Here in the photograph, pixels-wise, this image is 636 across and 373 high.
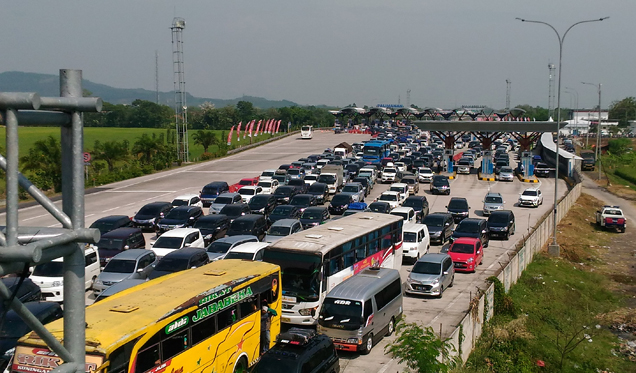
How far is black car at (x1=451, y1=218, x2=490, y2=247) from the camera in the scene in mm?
31359

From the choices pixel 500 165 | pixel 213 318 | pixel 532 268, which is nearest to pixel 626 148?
pixel 500 165

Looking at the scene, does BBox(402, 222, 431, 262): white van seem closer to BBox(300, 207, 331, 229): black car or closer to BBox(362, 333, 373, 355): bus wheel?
BBox(300, 207, 331, 229): black car

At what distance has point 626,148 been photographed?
10650 cm

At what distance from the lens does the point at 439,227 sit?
33.3 metres

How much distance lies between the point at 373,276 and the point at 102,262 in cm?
1175

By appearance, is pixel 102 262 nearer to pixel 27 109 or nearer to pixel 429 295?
pixel 429 295

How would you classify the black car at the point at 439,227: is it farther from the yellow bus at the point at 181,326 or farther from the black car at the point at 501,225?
the yellow bus at the point at 181,326

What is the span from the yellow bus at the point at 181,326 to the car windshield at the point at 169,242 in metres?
10.2

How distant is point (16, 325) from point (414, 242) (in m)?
17.7

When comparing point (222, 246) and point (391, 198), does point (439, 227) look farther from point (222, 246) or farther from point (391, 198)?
point (222, 246)

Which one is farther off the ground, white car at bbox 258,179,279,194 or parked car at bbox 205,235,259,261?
white car at bbox 258,179,279,194

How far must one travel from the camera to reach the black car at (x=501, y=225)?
34.6 m

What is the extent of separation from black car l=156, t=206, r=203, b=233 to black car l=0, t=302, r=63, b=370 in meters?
14.9

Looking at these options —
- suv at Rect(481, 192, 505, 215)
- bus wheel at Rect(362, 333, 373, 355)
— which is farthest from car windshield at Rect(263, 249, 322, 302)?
suv at Rect(481, 192, 505, 215)
